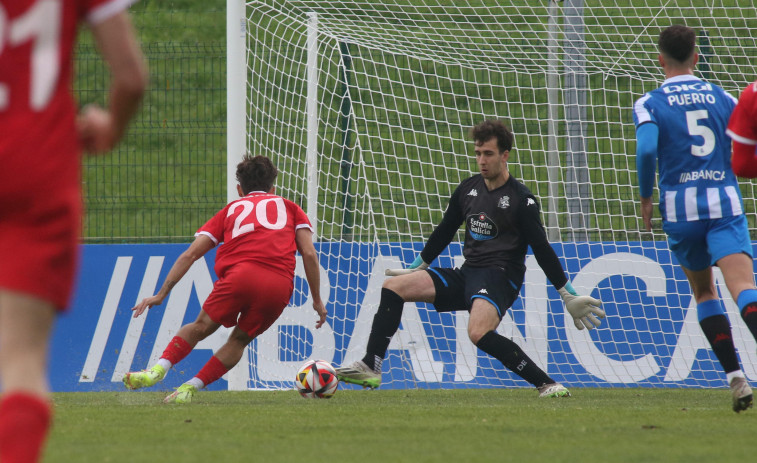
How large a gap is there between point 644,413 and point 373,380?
1870mm

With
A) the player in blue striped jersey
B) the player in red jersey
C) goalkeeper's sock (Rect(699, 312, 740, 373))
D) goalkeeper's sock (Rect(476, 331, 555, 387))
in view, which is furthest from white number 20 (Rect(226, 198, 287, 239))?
goalkeeper's sock (Rect(699, 312, 740, 373))

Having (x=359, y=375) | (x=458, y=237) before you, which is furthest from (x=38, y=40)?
(x=458, y=237)

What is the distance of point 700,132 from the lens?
5.25 m

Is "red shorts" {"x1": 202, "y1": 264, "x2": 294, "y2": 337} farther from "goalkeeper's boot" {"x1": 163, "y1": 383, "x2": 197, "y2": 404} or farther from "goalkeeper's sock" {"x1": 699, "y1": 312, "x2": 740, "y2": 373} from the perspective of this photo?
"goalkeeper's sock" {"x1": 699, "y1": 312, "x2": 740, "y2": 373}

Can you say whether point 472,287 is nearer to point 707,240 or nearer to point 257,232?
point 257,232

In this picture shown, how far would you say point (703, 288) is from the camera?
17.6 ft

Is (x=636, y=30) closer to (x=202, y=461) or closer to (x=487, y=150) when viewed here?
(x=487, y=150)

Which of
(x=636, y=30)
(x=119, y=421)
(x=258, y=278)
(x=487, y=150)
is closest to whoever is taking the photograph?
(x=119, y=421)

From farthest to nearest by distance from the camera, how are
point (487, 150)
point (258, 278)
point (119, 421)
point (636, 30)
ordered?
1. point (636, 30)
2. point (487, 150)
3. point (258, 278)
4. point (119, 421)

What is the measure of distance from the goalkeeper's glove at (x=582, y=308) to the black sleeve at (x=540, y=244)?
0.28 feet

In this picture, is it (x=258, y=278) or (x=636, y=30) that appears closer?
(x=258, y=278)

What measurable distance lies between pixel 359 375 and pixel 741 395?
2.43 meters

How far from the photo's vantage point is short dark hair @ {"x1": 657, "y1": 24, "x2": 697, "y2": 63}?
5.25 meters

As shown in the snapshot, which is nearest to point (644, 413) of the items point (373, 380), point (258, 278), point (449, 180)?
point (373, 380)
